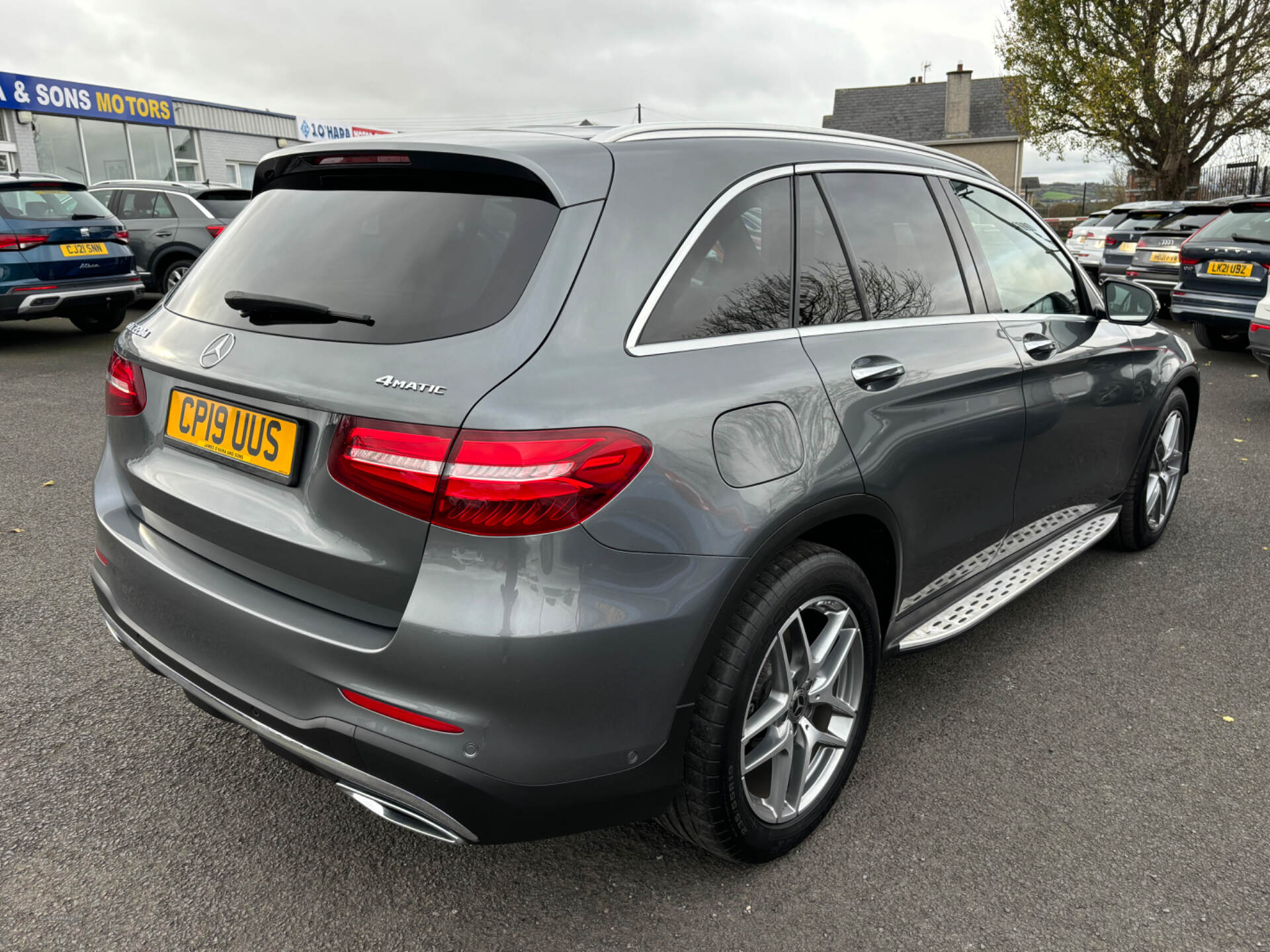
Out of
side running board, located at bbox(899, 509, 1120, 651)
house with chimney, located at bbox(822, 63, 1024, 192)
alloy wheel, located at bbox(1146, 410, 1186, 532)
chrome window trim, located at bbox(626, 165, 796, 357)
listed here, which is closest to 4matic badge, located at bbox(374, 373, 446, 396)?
chrome window trim, located at bbox(626, 165, 796, 357)

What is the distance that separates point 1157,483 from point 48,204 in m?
9.93

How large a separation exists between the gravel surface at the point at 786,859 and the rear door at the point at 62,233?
6.98 metres

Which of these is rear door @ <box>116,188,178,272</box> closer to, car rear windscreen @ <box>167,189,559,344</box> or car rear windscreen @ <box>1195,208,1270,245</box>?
car rear windscreen @ <box>167,189,559,344</box>

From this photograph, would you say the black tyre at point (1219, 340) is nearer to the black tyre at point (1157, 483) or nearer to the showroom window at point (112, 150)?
the black tyre at point (1157, 483)

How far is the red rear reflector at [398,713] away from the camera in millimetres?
Answer: 1763

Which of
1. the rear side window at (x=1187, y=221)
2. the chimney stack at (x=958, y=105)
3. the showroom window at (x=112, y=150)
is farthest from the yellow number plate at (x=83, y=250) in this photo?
the chimney stack at (x=958, y=105)

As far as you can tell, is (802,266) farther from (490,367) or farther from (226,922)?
(226,922)

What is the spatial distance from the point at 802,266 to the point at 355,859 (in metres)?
1.83

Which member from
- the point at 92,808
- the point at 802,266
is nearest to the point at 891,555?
the point at 802,266

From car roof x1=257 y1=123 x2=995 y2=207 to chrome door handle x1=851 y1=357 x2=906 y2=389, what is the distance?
55 cm

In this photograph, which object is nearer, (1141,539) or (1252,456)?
(1141,539)

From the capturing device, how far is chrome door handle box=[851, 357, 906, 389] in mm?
2371

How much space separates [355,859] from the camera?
7.62ft

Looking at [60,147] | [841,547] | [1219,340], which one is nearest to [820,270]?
[841,547]
